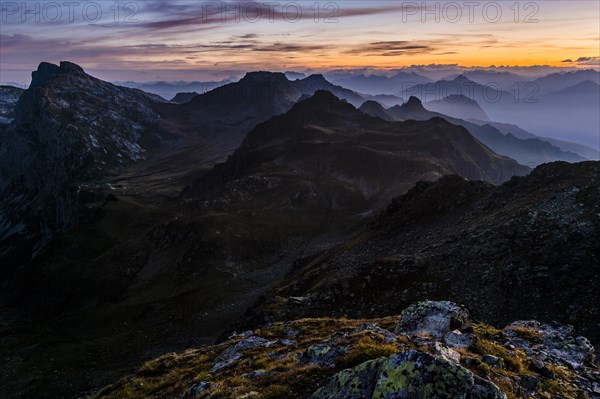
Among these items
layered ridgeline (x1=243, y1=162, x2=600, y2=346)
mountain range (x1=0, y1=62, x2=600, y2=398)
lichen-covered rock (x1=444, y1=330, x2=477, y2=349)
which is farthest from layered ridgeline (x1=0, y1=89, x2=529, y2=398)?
lichen-covered rock (x1=444, y1=330, x2=477, y2=349)

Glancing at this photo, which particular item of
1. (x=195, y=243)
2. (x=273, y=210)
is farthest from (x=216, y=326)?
(x=273, y=210)

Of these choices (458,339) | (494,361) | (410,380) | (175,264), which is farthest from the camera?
(175,264)

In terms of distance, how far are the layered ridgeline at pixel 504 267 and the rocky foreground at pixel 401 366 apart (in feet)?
38.3

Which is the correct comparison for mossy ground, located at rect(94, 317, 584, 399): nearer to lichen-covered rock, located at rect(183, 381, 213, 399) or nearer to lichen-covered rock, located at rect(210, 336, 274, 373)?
lichen-covered rock, located at rect(183, 381, 213, 399)

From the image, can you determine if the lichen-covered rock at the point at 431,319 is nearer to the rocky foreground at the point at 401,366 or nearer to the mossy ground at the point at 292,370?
the rocky foreground at the point at 401,366

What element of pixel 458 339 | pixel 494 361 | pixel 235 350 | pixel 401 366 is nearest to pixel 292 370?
pixel 401 366

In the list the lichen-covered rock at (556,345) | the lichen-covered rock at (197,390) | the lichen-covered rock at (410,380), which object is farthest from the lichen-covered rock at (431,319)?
the lichen-covered rock at (197,390)

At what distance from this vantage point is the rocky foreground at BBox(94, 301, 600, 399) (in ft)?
44.1

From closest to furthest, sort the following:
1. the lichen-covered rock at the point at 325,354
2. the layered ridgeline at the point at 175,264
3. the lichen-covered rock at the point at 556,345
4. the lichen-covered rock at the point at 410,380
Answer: the lichen-covered rock at the point at 410,380 < the lichen-covered rock at the point at 325,354 < the lichen-covered rock at the point at 556,345 < the layered ridgeline at the point at 175,264

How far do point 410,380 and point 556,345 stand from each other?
45.7 feet

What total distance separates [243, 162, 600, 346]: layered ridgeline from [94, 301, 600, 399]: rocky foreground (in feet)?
38.3

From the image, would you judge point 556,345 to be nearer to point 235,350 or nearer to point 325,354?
point 325,354

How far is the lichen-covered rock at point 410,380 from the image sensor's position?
1298cm

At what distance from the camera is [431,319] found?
2323 cm
